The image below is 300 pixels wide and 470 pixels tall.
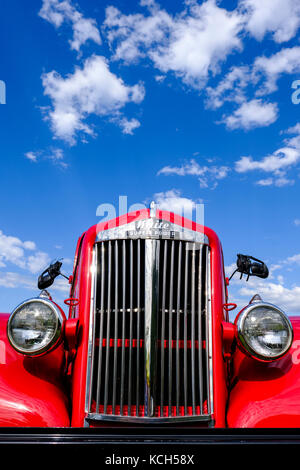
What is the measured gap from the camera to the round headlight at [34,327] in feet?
8.52

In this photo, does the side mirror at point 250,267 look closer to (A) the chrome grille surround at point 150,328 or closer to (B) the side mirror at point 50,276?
(A) the chrome grille surround at point 150,328

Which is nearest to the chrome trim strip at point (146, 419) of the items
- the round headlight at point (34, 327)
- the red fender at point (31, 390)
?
the red fender at point (31, 390)

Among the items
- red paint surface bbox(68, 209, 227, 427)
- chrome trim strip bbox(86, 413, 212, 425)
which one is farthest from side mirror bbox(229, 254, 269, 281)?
chrome trim strip bbox(86, 413, 212, 425)

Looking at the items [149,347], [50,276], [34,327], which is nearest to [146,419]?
[149,347]

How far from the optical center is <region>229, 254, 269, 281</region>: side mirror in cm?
377

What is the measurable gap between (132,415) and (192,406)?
414mm

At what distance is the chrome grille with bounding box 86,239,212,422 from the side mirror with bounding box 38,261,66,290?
1.46m

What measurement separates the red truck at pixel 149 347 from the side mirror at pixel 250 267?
2.65 feet

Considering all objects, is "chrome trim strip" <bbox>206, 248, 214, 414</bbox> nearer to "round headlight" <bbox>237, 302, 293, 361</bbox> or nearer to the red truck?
the red truck

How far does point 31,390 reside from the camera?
2.67 m

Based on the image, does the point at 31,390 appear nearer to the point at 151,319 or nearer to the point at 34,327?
the point at 34,327

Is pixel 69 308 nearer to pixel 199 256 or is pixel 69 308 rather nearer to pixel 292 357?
pixel 199 256
